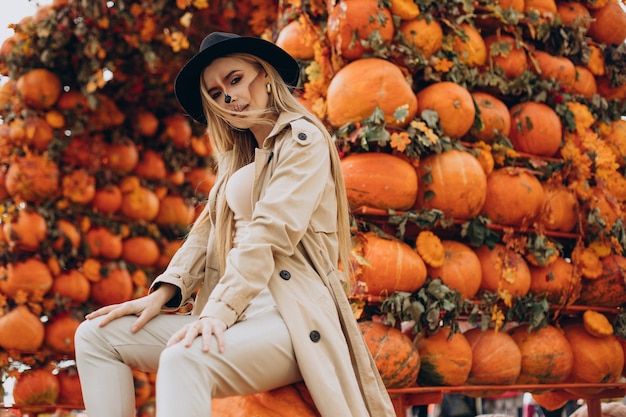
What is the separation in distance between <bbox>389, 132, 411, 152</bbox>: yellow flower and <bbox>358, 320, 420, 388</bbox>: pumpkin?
2.58 feet

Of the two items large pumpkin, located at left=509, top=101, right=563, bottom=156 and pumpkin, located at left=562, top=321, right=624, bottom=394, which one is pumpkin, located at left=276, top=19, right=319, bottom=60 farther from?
pumpkin, located at left=562, top=321, right=624, bottom=394

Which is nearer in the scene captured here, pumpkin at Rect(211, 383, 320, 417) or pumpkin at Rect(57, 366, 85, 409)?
pumpkin at Rect(211, 383, 320, 417)

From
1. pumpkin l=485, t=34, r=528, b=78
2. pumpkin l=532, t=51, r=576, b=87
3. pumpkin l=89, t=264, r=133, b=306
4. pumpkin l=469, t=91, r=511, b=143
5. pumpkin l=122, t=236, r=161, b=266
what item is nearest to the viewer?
pumpkin l=469, t=91, r=511, b=143

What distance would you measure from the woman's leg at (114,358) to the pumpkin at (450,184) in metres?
1.88

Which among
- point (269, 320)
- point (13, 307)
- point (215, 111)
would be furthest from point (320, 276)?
point (13, 307)

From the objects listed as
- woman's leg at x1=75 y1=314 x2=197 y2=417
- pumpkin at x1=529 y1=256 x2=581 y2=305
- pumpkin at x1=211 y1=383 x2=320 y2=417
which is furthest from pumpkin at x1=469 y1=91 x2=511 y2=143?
woman's leg at x1=75 y1=314 x2=197 y2=417

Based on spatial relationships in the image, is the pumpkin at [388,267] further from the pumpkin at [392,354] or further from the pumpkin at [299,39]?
the pumpkin at [299,39]

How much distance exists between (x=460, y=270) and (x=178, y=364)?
218 cm

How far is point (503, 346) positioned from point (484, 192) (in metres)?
0.74

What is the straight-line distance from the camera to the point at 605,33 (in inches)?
189

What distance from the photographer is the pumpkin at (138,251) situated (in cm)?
552

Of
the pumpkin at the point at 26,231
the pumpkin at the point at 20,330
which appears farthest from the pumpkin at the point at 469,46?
the pumpkin at the point at 20,330

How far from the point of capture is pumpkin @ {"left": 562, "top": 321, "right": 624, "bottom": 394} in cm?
412

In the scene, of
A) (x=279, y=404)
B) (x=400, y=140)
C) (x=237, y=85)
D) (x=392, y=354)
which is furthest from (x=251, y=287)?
(x=400, y=140)
